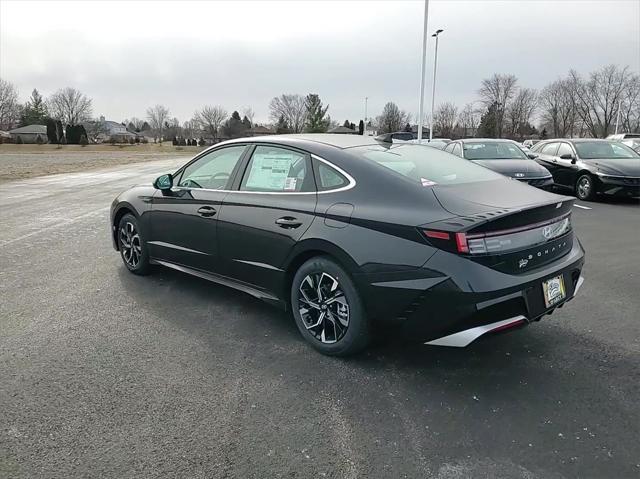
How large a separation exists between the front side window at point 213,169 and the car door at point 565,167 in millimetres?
10060

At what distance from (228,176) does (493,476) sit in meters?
3.12

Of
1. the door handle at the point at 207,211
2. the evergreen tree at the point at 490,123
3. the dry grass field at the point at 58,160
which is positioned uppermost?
the evergreen tree at the point at 490,123

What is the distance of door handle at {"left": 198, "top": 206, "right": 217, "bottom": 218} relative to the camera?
4.41 m

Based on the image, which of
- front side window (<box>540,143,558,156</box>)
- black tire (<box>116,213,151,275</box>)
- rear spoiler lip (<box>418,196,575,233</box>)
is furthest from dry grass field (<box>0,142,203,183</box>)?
rear spoiler lip (<box>418,196,575,233</box>)

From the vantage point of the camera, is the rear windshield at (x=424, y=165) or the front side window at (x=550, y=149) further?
the front side window at (x=550, y=149)

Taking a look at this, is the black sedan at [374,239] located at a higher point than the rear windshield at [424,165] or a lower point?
lower

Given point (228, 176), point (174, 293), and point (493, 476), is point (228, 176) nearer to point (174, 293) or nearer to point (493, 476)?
point (174, 293)

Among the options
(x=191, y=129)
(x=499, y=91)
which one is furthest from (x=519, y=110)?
(x=191, y=129)

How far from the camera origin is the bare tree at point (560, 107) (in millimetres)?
83750

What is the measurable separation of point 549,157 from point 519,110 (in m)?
79.0

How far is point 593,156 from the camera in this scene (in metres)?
12.0

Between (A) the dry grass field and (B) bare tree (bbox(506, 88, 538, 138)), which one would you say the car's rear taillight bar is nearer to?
(A) the dry grass field

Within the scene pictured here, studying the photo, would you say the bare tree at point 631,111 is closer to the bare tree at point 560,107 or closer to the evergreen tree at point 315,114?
the bare tree at point 560,107

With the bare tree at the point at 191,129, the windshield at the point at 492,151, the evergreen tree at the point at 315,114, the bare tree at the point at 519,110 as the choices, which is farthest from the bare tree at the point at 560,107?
the windshield at the point at 492,151
